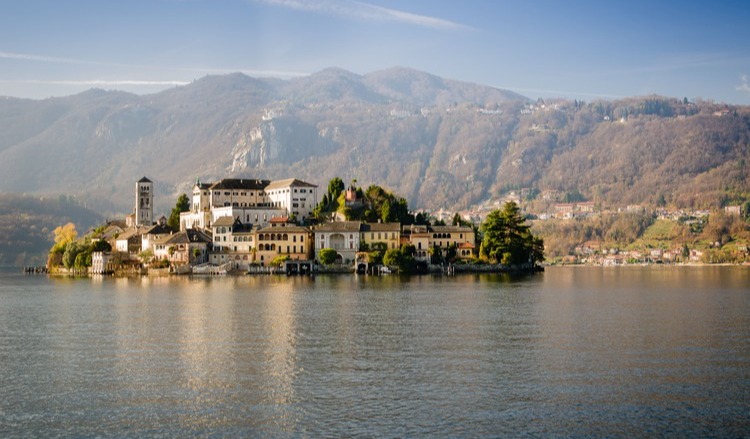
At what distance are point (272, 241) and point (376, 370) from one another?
9007 centimetres

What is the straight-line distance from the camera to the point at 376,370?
38.2 m

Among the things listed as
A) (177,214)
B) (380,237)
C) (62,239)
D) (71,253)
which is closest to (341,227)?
(380,237)

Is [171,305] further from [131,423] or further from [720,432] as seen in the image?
[720,432]

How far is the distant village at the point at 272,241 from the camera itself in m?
126

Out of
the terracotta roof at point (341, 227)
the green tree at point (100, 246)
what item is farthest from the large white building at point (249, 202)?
the terracotta roof at point (341, 227)

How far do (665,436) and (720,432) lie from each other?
185cm

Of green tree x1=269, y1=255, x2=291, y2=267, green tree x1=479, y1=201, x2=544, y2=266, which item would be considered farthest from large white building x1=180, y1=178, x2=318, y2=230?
green tree x1=479, y1=201, x2=544, y2=266

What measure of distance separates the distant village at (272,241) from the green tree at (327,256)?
0.19 m

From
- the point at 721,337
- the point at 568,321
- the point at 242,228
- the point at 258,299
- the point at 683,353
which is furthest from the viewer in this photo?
the point at 242,228

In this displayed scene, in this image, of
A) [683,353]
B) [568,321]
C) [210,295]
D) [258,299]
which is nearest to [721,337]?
[683,353]

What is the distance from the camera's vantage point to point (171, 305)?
69.4 metres

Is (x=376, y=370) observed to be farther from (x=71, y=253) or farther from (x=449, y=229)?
(x=71, y=253)

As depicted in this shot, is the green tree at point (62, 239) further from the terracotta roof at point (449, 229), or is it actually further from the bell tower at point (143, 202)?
the terracotta roof at point (449, 229)

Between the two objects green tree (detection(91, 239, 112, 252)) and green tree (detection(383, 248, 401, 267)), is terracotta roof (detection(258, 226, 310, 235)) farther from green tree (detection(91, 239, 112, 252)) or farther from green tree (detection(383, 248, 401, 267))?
green tree (detection(91, 239, 112, 252))
